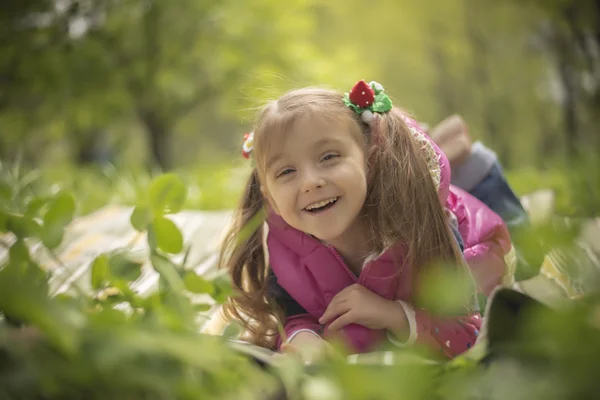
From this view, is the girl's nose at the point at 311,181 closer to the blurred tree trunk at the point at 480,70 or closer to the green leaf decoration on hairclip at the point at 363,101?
the green leaf decoration on hairclip at the point at 363,101

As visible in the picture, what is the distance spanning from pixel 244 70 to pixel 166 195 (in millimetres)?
7600

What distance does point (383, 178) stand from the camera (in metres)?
1.28

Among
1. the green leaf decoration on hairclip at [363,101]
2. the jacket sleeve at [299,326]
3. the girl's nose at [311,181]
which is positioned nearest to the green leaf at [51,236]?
the girl's nose at [311,181]

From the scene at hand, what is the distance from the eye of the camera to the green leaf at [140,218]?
836mm

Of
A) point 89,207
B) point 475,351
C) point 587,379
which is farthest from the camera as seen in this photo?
point 89,207

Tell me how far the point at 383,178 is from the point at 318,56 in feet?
25.3

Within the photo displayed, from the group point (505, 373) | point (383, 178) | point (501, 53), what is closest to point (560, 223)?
point (505, 373)

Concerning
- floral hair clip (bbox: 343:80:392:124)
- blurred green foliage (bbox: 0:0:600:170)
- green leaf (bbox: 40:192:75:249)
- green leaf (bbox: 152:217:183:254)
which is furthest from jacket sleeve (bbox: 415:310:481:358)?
blurred green foliage (bbox: 0:0:600:170)

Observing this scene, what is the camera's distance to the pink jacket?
1.18 metres

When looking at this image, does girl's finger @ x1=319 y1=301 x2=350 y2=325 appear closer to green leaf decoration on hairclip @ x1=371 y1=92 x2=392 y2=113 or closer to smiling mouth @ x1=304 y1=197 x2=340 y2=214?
smiling mouth @ x1=304 y1=197 x2=340 y2=214

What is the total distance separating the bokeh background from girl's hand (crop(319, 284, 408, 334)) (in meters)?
1.03

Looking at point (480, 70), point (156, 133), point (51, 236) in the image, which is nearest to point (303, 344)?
point (51, 236)

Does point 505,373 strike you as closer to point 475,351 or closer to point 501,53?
point 475,351

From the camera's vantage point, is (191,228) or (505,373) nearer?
(505,373)
